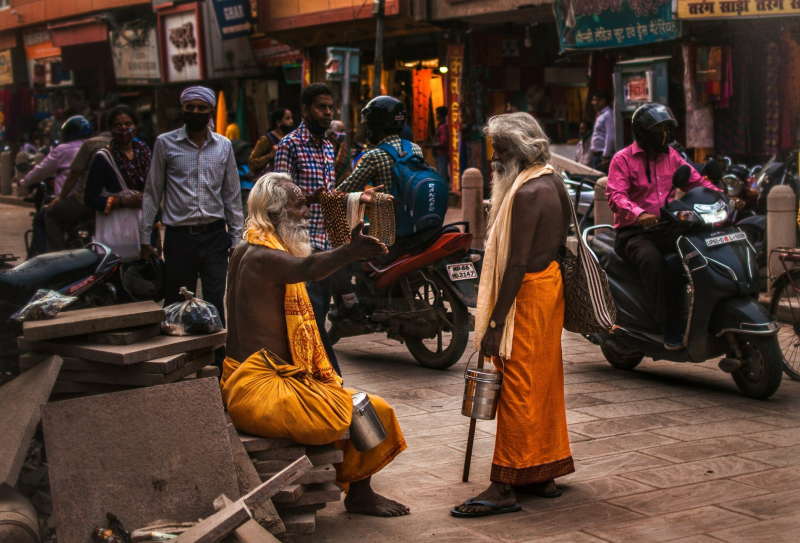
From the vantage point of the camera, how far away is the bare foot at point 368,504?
4.14 meters

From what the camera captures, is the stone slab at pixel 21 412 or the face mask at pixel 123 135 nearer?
the stone slab at pixel 21 412

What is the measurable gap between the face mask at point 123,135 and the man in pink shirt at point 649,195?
3.76m

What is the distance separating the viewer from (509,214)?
429 centimetres

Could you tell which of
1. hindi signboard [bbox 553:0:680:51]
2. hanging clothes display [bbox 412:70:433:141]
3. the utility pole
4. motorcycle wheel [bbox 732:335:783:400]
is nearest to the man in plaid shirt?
motorcycle wheel [bbox 732:335:783:400]

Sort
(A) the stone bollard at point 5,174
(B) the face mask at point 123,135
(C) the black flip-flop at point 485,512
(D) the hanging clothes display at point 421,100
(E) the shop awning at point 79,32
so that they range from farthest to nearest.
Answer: (E) the shop awning at point 79,32 → (A) the stone bollard at point 5,174 → (D) the hanging clothes display at point 421,100 → (B) the face mask at point 123,135 → (C) the black flip-flop at point 485,512

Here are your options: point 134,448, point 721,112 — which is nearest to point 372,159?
point 134,448

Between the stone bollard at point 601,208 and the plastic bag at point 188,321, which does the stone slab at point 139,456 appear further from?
the stone bollard at point 601,208

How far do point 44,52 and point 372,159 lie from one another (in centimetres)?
2729

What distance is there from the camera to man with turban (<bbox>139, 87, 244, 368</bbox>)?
616cm

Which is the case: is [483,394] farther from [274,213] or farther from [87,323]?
[87,323]

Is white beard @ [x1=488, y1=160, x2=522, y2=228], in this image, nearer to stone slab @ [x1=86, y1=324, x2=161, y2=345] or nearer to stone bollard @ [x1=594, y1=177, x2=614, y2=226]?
stone slab @ [x1=86, y1=324, x2=161, y2=345]

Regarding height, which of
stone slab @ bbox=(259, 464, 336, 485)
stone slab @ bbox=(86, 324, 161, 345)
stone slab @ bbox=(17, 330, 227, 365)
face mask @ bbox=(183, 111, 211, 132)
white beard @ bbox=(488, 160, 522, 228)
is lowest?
stone slab @ bbox=(259, 464, 336, 485)

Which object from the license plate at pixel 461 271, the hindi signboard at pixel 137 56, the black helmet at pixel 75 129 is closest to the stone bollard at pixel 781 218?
the license plate at pixel 461 271

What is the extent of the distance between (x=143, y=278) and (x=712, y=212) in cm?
518
